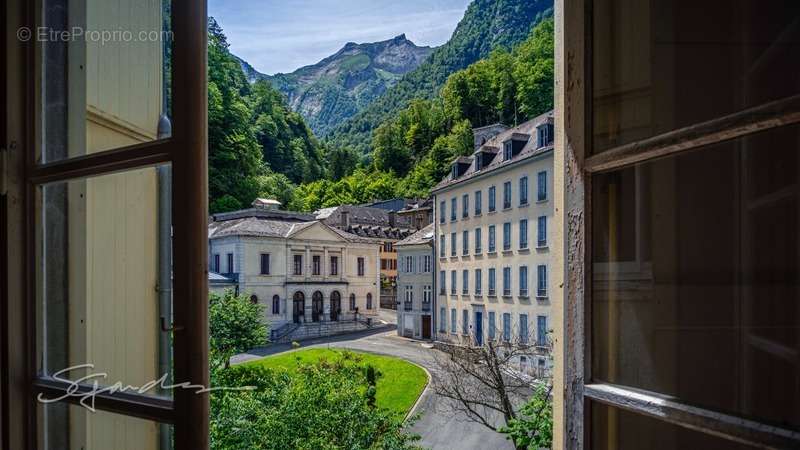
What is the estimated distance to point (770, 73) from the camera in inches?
15.8

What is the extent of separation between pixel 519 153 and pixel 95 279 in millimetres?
6522

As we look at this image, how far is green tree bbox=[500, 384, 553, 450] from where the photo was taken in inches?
154

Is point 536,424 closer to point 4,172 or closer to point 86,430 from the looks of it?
point 86,430

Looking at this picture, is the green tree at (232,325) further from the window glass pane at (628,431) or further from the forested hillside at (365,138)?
the window glass pane at (628,431)

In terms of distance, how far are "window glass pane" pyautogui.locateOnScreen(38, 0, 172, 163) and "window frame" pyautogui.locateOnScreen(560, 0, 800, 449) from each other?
530mm

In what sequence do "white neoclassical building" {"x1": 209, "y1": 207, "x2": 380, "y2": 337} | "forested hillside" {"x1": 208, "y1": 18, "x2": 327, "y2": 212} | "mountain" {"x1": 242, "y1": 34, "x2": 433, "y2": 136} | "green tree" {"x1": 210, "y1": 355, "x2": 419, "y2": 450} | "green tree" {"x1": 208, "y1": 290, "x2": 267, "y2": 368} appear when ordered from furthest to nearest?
"mountain" {"x1": 242, "y1": 34, "x2": 433, "y2": 136}
"white neoclassical building" {"x1": 209, "y1": 207, "x2": 380, "y2": 337}
"forested hillside" {"x1": 208, "y1": 18, "x2": 327, "y2": 212}
"green tree" {"x1": 208, "y1": 290, "x2": 267, "y2": 368}
"green tree" {"x1": 210, "y1": 355, "x2": 419, "y2": 450}

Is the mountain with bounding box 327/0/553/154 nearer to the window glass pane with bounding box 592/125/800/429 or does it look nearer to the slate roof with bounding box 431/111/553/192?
the slate roof with bounding box 431/111/553/192

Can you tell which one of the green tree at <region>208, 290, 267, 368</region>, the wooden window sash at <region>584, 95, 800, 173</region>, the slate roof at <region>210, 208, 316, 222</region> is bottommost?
the green tree at <region>208, 290, 267, 368</region>

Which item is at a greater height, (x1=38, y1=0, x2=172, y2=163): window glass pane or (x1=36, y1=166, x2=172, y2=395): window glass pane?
(x1=38, y1=0, x2=172, y2=163): window glass pane

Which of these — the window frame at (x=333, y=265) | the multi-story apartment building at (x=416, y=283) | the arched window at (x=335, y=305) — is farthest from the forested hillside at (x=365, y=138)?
the arched window at (x=335, y=305)

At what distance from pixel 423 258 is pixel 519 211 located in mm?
3433

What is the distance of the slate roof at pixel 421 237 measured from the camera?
9.89m

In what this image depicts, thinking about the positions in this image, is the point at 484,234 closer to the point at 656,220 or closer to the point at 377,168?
the point at 377,168

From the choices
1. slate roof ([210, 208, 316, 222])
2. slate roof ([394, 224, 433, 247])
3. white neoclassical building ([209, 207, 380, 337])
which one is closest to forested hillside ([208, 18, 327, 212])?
slate roof ([210, 208, 316, 222])
